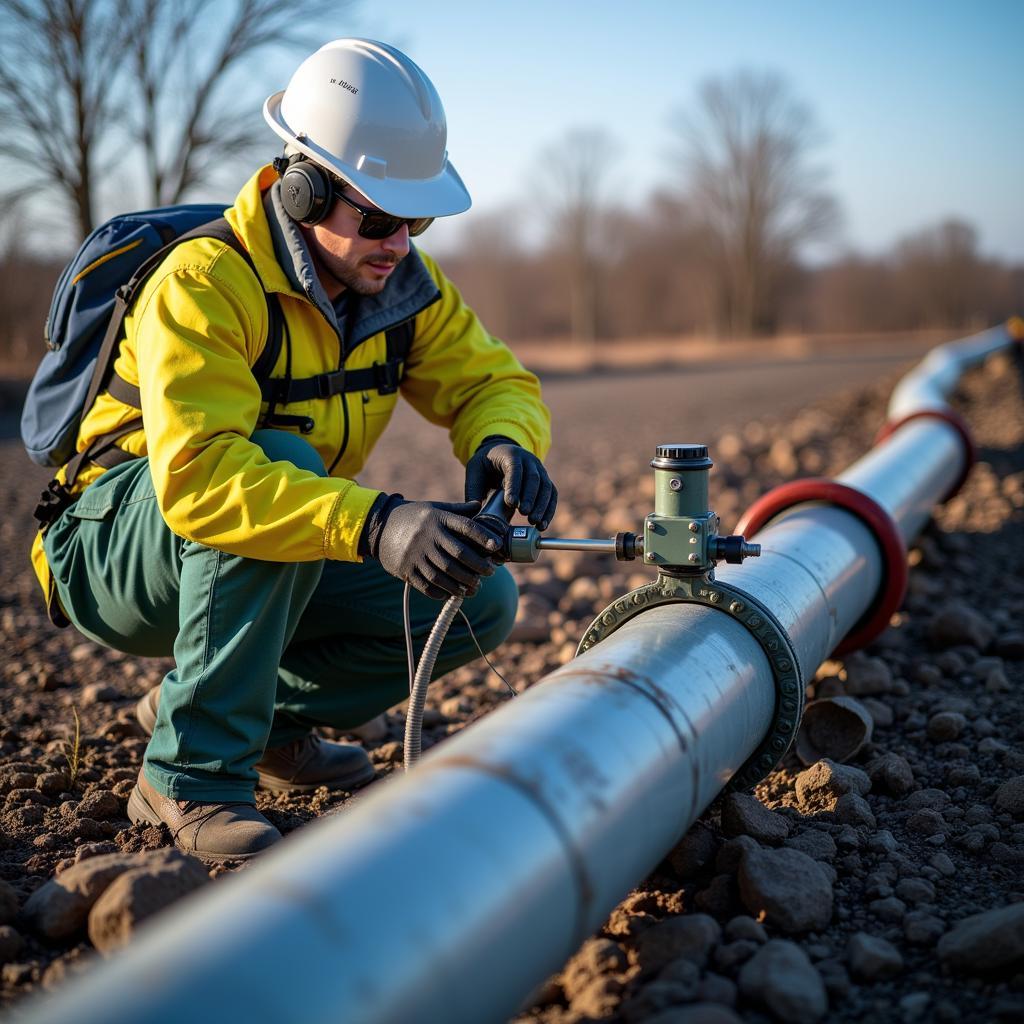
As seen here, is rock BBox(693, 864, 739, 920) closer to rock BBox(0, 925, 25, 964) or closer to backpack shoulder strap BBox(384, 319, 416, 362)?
rock BBox(0, 925, 25, 964)

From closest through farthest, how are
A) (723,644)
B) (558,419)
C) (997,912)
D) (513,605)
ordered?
(997,912) < (723,644) < (513,605) < (558,419)

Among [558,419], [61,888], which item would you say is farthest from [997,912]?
[558,419]

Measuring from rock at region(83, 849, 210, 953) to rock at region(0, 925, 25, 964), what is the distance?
12 cm

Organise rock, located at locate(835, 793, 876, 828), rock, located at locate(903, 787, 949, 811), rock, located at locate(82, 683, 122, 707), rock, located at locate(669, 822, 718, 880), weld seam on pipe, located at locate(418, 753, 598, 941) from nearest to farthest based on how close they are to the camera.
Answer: weld seam on pipe, located at locate(418, 753, 598, 941)
rock, located at locate(669, 822, 718, 880)
rock, located at locate(835, 793, 876, 828)
rock, located at locate(903, 787, 949, 811)
rock, located at locate(82, 683, 122, 707)

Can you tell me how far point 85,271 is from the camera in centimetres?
247

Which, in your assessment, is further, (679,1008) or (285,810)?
(285,810)

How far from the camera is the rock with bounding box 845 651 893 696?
304 cm

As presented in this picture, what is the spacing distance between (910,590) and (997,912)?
2.53 meters

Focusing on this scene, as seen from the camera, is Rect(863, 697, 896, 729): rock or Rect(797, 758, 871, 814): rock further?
Rect(863, 697, 896, 729): rock

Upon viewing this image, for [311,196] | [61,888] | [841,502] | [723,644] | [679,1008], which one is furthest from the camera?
[841,502]

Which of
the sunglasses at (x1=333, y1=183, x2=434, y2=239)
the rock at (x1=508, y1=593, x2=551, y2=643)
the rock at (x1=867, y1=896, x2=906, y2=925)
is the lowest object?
the rock at (x1=867, y1=896, x2=906, y2=925)

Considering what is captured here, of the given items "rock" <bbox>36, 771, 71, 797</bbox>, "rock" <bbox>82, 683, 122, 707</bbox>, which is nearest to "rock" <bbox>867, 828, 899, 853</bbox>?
"rock" <bbox>36, 771, 71, 797</bbox>

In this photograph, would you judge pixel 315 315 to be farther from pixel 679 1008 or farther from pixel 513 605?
pixel 679 1008

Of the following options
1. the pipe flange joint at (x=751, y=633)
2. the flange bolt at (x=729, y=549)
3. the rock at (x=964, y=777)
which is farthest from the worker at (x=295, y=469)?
the rock at (x=964, y=777)
